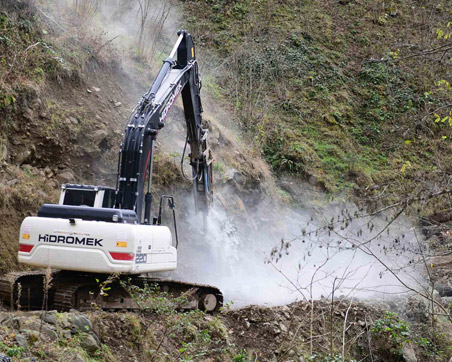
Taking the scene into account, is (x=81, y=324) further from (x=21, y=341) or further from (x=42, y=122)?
(x=42, y=122)

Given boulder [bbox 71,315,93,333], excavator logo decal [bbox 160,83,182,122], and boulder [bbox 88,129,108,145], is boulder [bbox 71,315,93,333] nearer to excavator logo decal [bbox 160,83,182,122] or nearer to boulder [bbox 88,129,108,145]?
excavator logo decal [bbox 160,83,182,122]

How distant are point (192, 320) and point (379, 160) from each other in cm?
1638

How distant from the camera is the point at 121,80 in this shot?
55.1 feet

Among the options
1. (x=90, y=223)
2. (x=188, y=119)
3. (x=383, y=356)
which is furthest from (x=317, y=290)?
(x=90, y=223)

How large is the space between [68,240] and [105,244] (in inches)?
21.1

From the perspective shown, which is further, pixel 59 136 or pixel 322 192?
pixel 322 192

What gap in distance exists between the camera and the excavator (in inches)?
307

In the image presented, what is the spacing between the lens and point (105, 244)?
25.5 ft

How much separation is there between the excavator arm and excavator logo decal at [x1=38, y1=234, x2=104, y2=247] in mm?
975

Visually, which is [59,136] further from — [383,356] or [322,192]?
[322,192]

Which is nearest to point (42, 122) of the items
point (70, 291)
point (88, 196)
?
point (88, 196)

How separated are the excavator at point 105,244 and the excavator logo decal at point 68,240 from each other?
13 millimetres

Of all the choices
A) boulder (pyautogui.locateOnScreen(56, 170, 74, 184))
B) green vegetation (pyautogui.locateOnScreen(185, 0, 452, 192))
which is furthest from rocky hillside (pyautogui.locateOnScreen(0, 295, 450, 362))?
green vegetation (pyautogui.locateOnScreen(185, 0, 452, 192))

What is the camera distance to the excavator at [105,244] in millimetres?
7785
